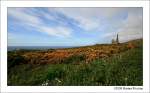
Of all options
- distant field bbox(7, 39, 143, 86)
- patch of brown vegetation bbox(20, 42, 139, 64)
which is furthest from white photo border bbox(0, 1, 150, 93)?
patch of brown vegetation bbox(20, 42, 139, 64)

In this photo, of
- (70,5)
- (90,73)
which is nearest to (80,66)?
(90,73)

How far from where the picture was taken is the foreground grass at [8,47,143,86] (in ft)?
13.5

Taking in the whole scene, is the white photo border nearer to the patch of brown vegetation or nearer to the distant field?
the distant field

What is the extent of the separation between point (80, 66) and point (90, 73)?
10cm

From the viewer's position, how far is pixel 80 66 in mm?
4191

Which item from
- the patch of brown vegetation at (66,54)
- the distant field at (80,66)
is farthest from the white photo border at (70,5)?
the patch of brown vegetation at (66,54)

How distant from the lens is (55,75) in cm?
416

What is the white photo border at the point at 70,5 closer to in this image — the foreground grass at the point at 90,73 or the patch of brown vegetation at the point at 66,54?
the foreground grass at the point at 90,73

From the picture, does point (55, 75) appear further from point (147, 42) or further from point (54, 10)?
point (147, 42)

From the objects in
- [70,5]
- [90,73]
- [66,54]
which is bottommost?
[90,73]

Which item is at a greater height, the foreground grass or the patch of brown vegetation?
the patch of brown vegetation

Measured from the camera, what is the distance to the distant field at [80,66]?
4133 millimetres

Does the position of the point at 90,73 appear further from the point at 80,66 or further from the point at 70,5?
the point at 70,5

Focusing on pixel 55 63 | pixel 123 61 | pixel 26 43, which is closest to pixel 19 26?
pixel 26 43
